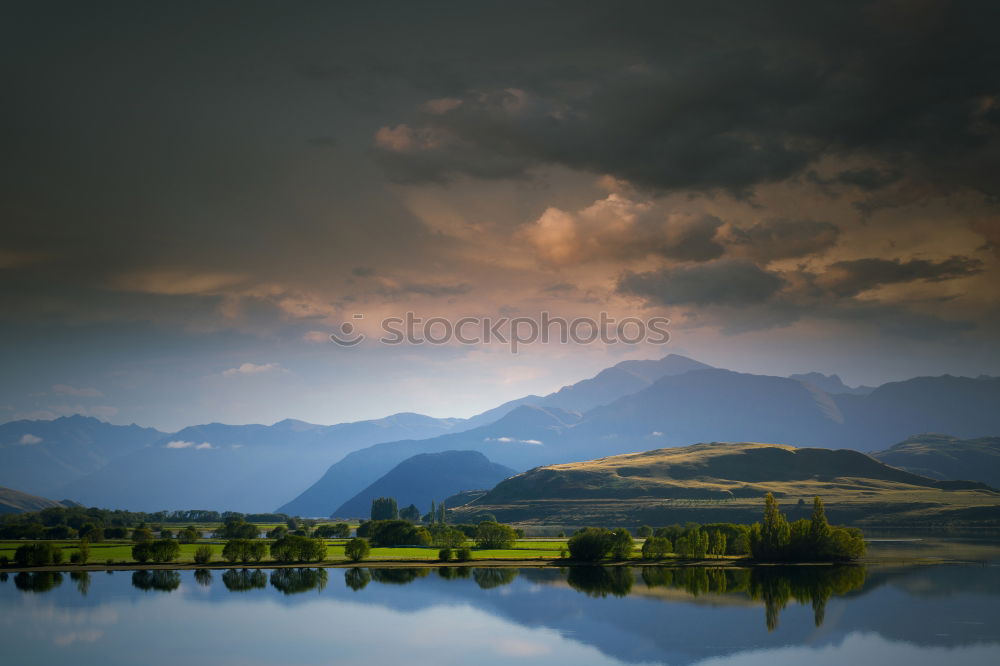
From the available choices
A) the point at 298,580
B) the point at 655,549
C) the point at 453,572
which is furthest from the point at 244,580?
the point at 655,549

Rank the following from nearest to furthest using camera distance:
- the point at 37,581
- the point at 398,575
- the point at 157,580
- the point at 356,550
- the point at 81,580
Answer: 1. the point at 37,581
2. the point at 81,580
3. the point at 157,580
4. the point at 398,575
5. the point at 356,550

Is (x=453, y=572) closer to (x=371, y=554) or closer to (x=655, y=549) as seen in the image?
(x=371, y=554)

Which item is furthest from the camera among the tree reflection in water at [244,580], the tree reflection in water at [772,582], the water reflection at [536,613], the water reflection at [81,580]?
the tree reflection in water at [244,580]

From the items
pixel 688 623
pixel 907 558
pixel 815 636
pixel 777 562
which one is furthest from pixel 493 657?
pixel 907 558

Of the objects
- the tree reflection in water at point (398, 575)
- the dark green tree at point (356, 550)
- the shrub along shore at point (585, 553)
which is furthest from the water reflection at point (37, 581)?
the dark green tree at point (356, 550)

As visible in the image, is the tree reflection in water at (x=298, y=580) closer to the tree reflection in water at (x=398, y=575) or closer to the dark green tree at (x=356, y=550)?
the tree reflection in water at (x=398, y=575)

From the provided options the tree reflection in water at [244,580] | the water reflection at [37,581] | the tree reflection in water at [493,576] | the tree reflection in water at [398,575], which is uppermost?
the water reflection at [37,581]

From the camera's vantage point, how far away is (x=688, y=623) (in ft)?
329

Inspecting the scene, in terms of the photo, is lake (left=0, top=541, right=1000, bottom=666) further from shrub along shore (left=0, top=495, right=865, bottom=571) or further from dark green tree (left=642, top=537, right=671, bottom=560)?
dark green tree (left=642, top=537, right=671, bottom=560)

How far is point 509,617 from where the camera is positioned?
356 feet

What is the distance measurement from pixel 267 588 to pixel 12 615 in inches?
1437

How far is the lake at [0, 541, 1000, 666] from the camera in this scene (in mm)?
86531

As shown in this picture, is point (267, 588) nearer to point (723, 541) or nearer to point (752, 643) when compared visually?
point (752, 643)

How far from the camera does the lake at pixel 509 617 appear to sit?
86531 millimetres
